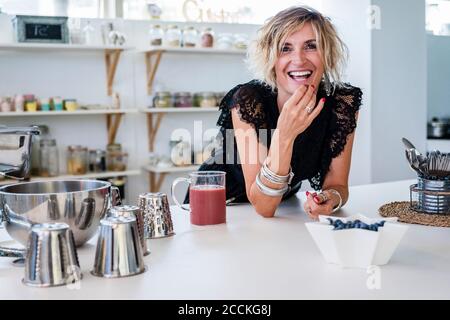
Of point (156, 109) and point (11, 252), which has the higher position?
point (156, 109)

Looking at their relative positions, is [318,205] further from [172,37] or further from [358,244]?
[172,37]

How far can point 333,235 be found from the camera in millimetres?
1126

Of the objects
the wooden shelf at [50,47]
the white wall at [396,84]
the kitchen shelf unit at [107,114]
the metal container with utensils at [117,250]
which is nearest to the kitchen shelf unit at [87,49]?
the wooden shelf at [50,47]

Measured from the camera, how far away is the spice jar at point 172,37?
13.8 feet

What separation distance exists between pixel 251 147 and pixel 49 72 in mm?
2633

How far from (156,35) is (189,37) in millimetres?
245

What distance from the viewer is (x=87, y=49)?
4074mm

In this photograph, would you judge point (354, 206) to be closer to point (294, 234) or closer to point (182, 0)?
point (294, 234)

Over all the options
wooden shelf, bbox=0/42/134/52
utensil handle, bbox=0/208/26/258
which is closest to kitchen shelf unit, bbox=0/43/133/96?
wooden shelf, bbox=0/42/134/52

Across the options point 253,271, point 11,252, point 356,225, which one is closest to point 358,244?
point 356,225


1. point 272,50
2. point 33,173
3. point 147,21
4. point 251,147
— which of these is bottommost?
point 33,173

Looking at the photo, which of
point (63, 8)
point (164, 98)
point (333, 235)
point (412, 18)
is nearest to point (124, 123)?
point (164, 98)

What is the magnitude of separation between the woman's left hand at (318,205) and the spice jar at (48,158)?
2.65 m

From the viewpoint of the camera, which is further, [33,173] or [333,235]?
[33,173]
